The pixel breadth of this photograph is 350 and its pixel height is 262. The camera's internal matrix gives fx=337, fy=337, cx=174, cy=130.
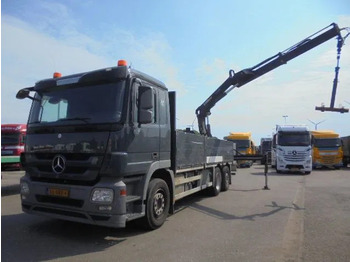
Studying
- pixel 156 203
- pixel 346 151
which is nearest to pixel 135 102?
pixel 156 203

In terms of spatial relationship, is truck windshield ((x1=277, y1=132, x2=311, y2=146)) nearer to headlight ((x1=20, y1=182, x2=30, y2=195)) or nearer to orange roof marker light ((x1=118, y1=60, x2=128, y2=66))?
orange roof marker light ((x1=118, y1=60, x2=128, y2=66))

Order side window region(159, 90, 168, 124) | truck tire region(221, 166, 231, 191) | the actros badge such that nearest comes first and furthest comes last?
1. the actros badge
2. side window region(159, 90, 168, 124)
3. truck tire region(221, 166, 231, 191)

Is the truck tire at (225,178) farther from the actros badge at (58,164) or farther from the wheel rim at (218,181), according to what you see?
the actros badge at (58,164)

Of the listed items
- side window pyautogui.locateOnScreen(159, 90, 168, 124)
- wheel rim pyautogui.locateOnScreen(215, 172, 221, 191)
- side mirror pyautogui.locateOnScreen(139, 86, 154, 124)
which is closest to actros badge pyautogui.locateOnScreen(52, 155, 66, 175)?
side mirror pyautogui.locateOnScreen(139, 86, 154, 124)

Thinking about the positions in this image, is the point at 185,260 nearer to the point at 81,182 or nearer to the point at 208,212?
the point at 81,182

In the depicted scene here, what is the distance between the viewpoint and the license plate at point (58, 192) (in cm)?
538

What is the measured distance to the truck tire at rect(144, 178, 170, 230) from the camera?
603 centimetres

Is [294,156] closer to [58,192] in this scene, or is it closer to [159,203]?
[159,203]

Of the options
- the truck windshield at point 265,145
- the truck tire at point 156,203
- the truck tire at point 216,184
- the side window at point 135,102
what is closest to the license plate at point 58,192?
the truck tire at point 156,203

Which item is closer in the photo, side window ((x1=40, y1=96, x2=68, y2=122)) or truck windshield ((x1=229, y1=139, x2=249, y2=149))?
side window ((x1=40, y1=96, x2=68, y2=122))

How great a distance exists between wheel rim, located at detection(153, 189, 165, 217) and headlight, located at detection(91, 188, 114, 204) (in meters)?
1.25

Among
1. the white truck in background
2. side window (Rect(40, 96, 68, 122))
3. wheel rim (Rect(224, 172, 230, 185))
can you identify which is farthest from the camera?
the white truck in background

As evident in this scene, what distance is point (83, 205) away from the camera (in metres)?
5.21

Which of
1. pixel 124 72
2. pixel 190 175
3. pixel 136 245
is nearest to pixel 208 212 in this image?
pixel 190 175
